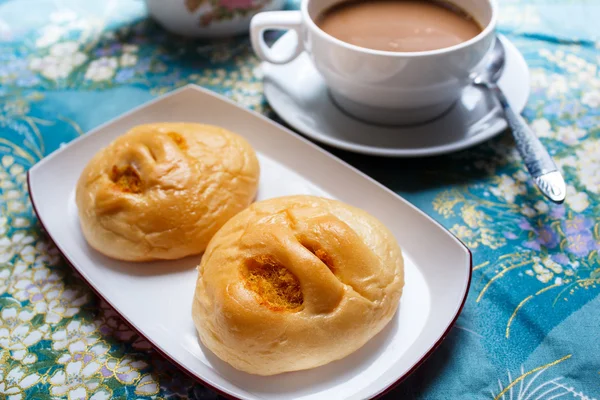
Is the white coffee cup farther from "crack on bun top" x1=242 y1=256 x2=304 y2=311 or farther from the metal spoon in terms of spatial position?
"crack on bun top" x1=242 y1=256 x2=304 y2=311

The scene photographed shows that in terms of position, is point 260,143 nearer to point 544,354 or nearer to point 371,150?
point 371,150

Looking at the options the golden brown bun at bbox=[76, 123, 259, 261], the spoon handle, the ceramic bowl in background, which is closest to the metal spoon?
the spoon handle

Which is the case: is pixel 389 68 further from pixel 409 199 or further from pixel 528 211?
pixel 528 211

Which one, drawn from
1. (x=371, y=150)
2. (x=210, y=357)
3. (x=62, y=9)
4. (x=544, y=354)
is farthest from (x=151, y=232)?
(x=62, y=9)

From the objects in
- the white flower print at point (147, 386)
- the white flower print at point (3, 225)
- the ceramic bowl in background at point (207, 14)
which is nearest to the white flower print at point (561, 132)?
the ceramic bowl in background at point (207, 14)

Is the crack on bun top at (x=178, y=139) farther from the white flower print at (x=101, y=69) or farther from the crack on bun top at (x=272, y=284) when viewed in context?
the white flower print at (x=101, y=69)

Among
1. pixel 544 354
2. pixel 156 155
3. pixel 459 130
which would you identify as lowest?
pixel 544 354

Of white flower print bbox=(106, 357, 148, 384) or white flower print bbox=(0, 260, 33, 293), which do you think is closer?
white flower print bbox=(106, 357, 148, 384)
